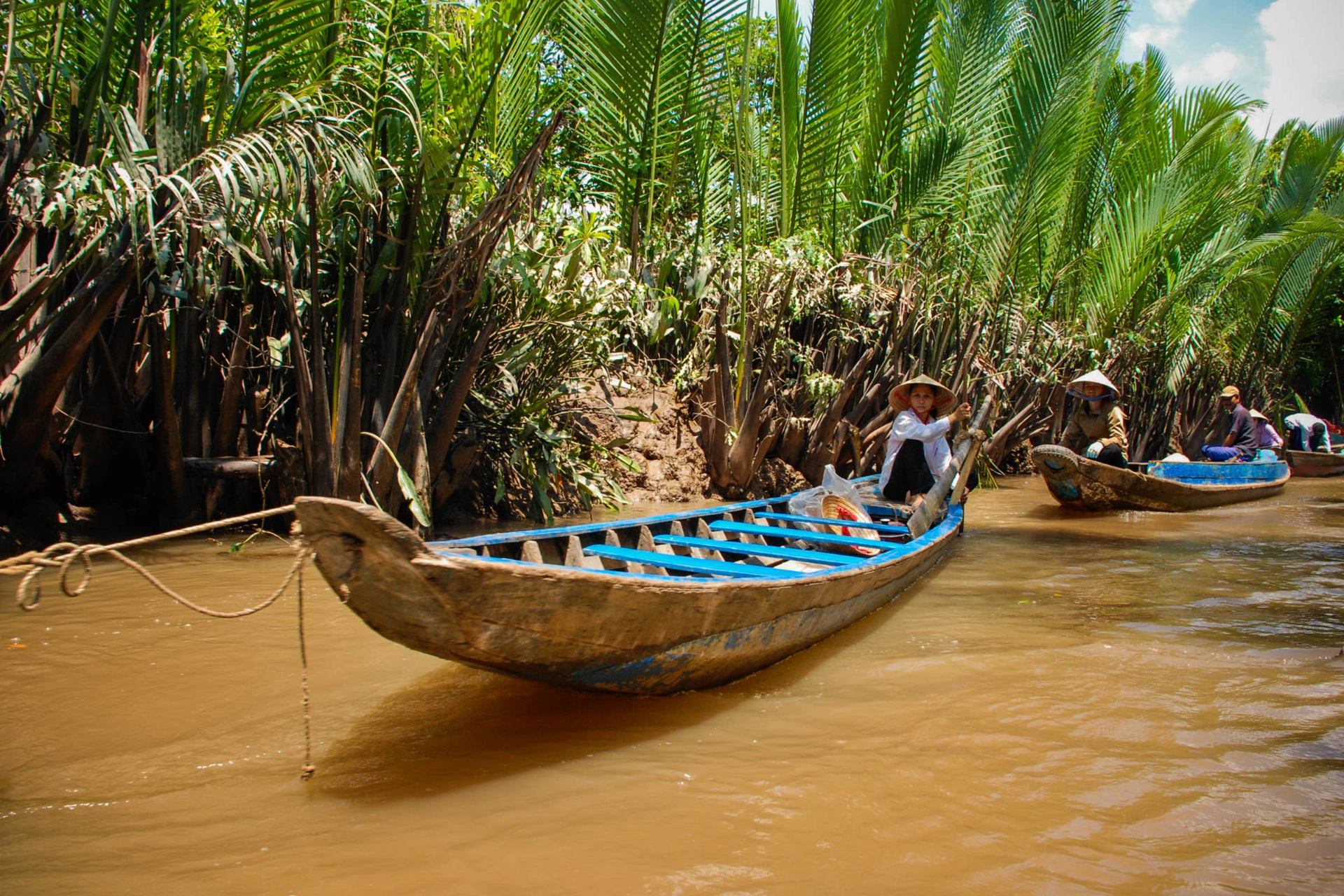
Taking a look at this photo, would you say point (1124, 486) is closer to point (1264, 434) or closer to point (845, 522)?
point (845, 522)

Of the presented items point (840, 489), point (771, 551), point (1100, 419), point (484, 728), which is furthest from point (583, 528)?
point (1100, 419)

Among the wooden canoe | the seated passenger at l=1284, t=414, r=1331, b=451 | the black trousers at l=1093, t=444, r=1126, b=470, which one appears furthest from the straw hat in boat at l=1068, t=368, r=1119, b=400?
the seated passenger at l=1284, t=414, r=1331, b=451

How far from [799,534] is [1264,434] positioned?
34.0ft

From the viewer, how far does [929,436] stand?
583 centimetres

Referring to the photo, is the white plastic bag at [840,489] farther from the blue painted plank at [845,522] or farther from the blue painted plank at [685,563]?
the blue painted plank at [685,563]

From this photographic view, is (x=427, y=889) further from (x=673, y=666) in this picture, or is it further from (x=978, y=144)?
(x=978, y=144)

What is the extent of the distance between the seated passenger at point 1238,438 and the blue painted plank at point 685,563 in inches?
386

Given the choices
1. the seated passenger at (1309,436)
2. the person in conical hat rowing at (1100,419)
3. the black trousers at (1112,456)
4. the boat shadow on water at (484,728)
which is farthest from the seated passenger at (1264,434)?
the boat shadow on water at (484,728)

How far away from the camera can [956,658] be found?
364 centimetres

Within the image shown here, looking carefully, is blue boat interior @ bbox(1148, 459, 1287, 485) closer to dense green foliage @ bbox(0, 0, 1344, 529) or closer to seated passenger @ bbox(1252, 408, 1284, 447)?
seated passenger @ bbox(1252, 408, 1284, 447)

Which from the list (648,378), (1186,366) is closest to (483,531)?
(648,378)

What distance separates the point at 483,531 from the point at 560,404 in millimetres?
1385

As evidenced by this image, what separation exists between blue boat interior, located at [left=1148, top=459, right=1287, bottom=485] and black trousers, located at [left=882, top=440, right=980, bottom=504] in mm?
4606

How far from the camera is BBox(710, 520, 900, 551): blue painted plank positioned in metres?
4.48
